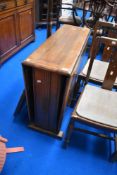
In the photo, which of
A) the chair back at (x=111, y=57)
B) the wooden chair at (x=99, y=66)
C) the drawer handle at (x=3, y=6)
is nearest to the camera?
the chair back at (x=111, y=57)

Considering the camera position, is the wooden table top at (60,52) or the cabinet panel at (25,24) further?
the cabinet panel at (25,24)

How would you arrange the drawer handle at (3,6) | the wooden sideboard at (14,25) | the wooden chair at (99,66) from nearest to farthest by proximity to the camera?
the wooden chair at (99,66)
the drawer handle at (3,6)
the wooden sideboard at (14,25)

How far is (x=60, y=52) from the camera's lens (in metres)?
1.27

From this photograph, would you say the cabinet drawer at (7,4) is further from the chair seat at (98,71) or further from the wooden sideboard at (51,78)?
the chair seat at (98,71)

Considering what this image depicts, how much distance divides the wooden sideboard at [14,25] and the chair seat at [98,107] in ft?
5.05

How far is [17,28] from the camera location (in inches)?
98.3

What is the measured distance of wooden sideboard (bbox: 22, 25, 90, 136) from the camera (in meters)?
1.07

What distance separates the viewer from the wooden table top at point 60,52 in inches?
41.9

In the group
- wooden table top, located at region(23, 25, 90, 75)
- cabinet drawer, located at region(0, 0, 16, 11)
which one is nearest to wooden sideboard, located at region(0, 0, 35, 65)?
cabinet drawer, located at region(0, 0, 16, 11)

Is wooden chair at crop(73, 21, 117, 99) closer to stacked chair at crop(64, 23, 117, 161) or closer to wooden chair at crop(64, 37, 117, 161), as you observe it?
stacked chair at crop(64, 23, 117, 161)

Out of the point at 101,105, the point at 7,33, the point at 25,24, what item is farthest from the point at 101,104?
the point at 25,24

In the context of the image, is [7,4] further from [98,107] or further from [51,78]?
[98,107]

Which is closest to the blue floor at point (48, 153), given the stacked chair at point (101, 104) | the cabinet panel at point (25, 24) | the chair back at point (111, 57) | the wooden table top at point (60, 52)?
the stacked chair at point (101, 104)

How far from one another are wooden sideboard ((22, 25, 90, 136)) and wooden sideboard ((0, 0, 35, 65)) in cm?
101
